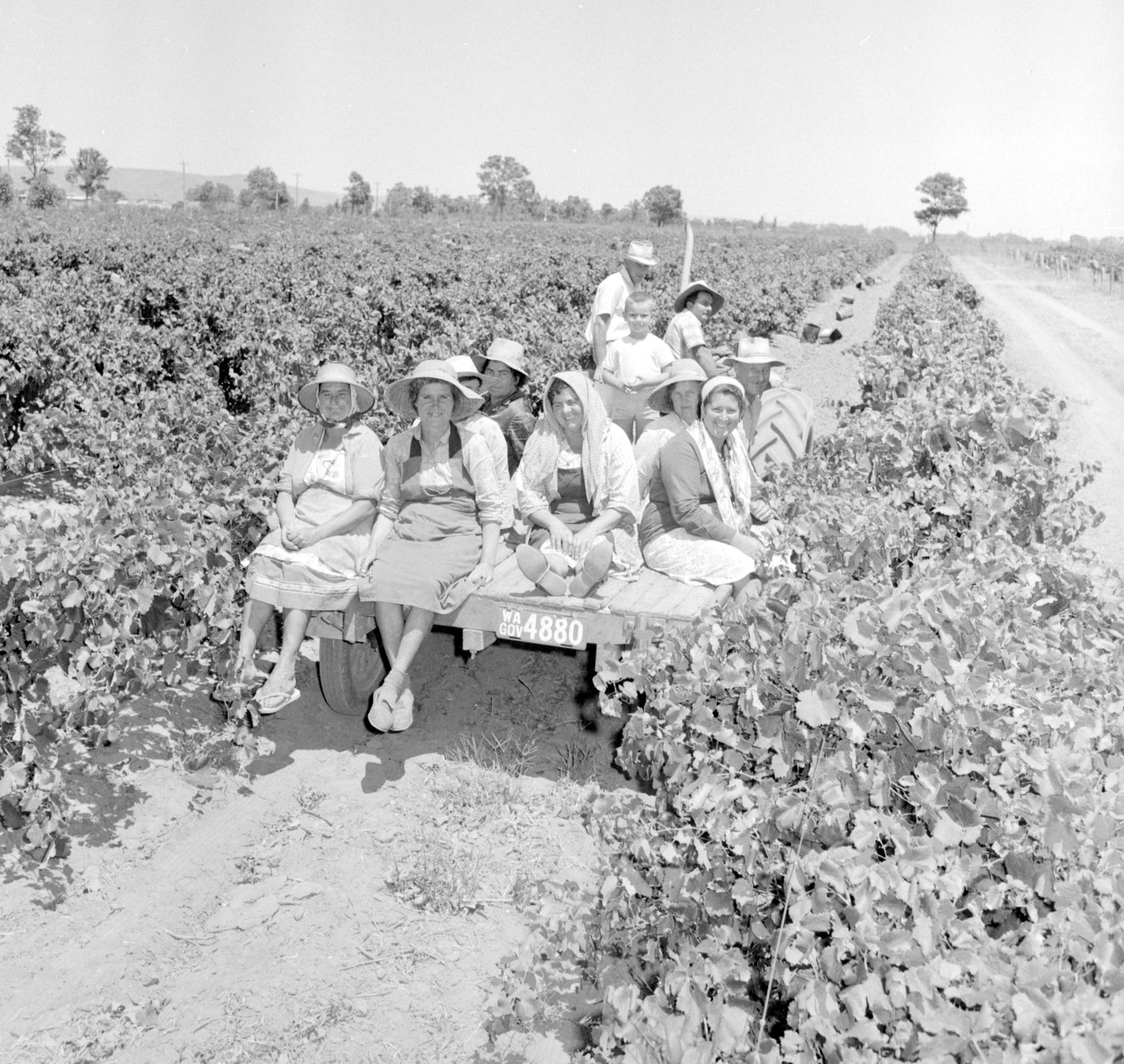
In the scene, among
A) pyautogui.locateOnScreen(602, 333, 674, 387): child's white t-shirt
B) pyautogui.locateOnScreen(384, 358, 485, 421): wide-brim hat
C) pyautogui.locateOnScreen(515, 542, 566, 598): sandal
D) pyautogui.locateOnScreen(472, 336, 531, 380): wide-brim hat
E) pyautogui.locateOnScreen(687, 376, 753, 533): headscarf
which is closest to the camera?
pyautogui.locateOnScreen(515, 542, 566, 598): sandal

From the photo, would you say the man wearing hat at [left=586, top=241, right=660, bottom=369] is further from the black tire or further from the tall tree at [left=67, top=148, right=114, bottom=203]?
the tall tree at [left=67, top=148, right=114, bottom=203]

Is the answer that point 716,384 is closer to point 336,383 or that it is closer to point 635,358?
point 336,383

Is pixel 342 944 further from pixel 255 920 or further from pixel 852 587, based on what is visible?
pixel 852 587

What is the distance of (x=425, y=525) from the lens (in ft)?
16.5

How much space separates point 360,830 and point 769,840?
6.97 ft

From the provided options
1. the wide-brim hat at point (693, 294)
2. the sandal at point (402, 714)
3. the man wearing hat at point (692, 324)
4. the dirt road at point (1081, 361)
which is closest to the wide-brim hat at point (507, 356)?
the man wearing hat at point (692, 324)

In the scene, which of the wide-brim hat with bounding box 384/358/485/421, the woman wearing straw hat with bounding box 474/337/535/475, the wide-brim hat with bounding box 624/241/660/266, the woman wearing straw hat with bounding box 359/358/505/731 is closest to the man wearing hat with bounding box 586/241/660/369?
the wide-brim hat with bounding box 624/241/660/266

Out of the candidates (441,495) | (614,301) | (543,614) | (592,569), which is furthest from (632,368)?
(543,614)

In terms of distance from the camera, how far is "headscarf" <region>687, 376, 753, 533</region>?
16.9ft

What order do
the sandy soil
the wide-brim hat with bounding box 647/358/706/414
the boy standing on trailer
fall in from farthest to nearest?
the boy standing on trailer → the wide-brim hat with bounding box 647/358/706/414 → the sandy soil

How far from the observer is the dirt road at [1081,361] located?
424 inches

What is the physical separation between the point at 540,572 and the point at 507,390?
1.89 m

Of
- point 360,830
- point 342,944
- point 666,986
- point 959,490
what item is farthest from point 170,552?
point 959,490

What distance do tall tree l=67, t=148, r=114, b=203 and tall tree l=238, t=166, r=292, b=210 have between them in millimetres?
14123
